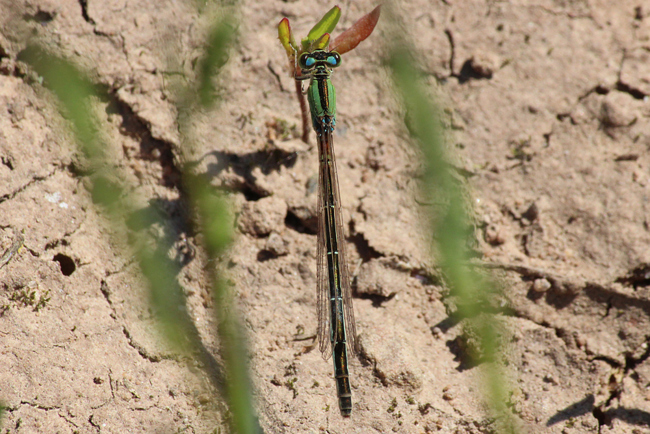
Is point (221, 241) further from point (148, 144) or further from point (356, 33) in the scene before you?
point (356, 33)

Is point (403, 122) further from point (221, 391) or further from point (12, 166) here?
point (12, 166)

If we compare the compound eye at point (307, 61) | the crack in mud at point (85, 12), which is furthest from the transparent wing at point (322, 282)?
the crack in mud at point (85, 12)

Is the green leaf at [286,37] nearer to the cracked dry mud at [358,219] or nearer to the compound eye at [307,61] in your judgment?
the compound eye at [307,61]

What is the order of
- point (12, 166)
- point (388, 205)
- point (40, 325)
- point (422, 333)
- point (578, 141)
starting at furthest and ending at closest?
point (578, 141) < point (388, 205) < point (422, 333) < point (12, 166) < point (40, 325)

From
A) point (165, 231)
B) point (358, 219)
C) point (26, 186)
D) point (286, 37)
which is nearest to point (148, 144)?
point (165, 231)

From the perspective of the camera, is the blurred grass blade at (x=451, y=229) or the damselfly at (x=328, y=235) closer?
the damselfly at (x=328, y=235)

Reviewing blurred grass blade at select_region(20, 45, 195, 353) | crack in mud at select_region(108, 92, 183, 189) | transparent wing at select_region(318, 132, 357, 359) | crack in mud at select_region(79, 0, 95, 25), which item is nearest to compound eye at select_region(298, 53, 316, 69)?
transparent wing at select_region(318, 132, 357, 359)

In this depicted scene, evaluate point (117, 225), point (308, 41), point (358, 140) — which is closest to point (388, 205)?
point (358, 140)
